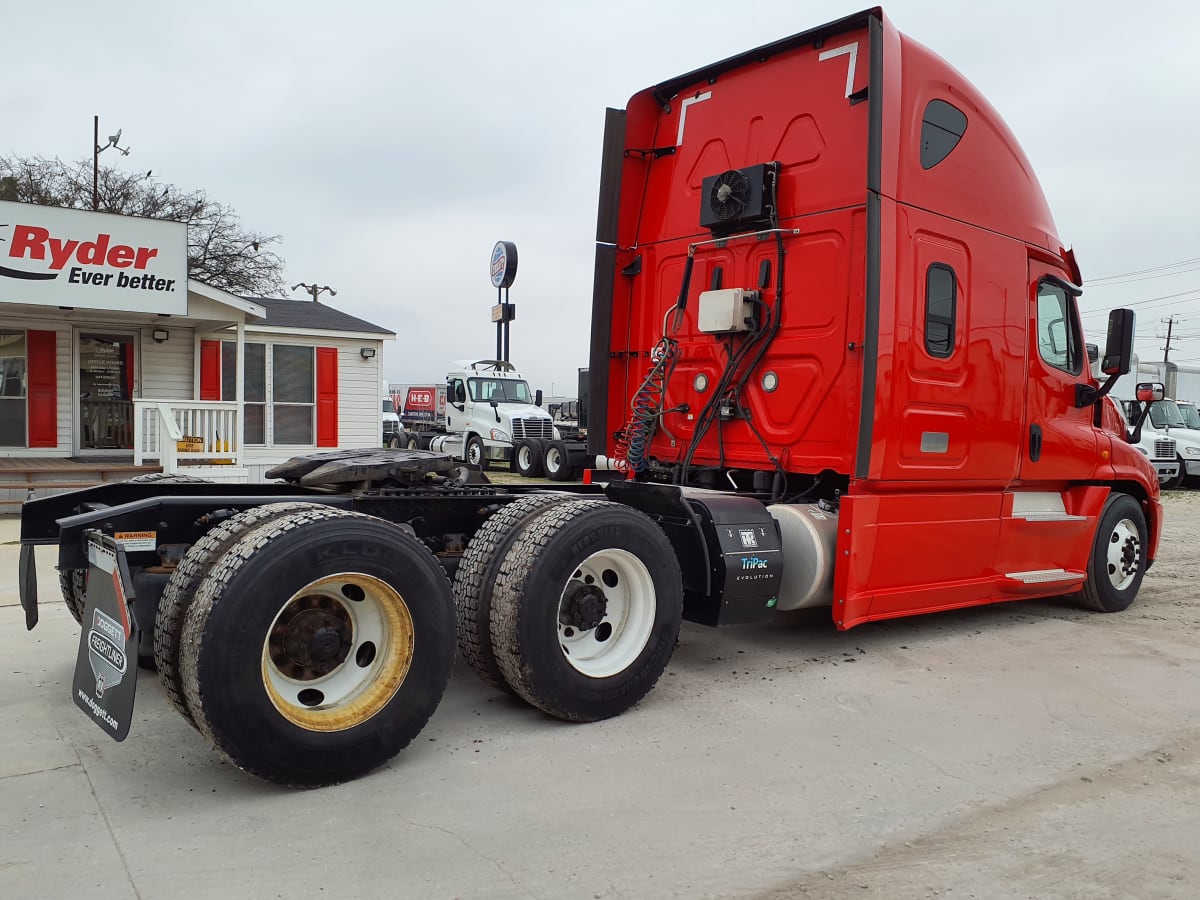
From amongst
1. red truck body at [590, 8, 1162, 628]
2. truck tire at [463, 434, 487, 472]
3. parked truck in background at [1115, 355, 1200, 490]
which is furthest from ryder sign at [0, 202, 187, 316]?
parked truck in background at [1115, 355, 1200, 490]

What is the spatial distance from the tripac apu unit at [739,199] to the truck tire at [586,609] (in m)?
2.32

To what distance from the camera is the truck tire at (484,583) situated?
408cm

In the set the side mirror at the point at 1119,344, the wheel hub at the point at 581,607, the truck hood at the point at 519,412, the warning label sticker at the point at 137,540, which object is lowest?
the wheel hub at the point at 581,607

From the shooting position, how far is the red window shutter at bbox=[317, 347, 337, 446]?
55.2ft

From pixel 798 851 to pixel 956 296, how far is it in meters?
3.76

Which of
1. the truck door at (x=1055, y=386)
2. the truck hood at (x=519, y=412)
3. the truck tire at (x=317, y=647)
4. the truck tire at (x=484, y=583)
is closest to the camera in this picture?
the truck tire at (x=317, y=647)

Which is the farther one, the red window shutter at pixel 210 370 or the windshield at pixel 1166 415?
the windshield at pixel 1166 415

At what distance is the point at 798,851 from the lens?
2984 mm

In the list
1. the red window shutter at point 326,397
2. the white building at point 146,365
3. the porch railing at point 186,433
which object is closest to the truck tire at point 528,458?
the white building at point 146,365

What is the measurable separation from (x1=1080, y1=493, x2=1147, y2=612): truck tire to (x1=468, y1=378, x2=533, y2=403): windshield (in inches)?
687

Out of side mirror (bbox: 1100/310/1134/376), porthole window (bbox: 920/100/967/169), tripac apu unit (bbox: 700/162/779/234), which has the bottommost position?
side mirror (bbox: 1100/310/1134/376)

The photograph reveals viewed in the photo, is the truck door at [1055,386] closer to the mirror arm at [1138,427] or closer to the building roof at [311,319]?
the mirror arm at [1138,427]

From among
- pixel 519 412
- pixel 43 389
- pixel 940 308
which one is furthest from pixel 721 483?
pixel 519 412

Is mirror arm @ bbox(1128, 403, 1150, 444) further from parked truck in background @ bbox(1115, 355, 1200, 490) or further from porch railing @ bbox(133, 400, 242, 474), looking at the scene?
parked truck in background @ bbox(1115, 355, 1200, 490)
